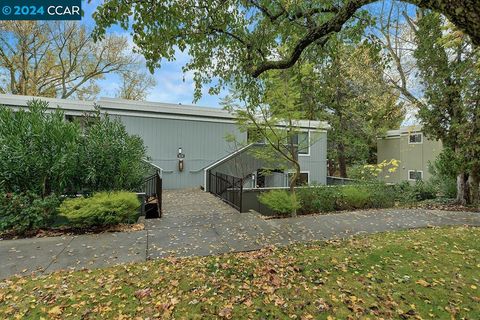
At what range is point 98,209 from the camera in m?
5.61

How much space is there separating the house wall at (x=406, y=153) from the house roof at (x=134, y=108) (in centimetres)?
861

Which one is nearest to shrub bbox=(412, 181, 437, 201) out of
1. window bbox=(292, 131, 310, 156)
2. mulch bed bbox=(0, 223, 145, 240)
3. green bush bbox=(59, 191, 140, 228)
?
window bbox=(292, 131, 310, 156)

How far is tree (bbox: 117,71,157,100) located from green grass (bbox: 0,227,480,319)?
22.5 meters

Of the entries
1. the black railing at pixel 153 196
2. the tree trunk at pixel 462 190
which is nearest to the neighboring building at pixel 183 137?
the black railing at pixel 153 196

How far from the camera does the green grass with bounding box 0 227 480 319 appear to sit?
9.60 ft

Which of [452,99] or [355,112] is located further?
[355,112]

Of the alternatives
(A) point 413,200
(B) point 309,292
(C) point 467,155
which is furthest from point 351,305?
(A) point 413,200

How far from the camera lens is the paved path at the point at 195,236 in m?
4.31

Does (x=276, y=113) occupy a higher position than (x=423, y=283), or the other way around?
(x=276, y=113)

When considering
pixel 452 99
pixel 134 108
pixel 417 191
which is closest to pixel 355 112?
pixel 417 191

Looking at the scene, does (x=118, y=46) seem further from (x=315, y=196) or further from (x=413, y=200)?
(x=413, y=200)

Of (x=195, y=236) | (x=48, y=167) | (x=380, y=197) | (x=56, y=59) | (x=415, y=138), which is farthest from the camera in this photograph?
(x=56, y=59)

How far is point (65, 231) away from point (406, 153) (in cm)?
1881

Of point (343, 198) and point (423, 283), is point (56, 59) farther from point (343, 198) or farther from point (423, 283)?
point (423, 283)
